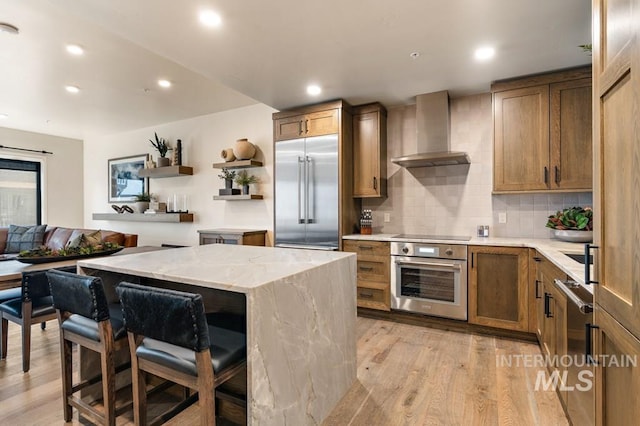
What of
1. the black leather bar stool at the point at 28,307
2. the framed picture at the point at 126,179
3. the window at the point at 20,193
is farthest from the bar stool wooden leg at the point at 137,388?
the window at the point at 20,193

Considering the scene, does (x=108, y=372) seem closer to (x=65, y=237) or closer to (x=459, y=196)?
(x=459, y=196)

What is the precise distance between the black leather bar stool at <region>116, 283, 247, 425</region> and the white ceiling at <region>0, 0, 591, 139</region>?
187 cm

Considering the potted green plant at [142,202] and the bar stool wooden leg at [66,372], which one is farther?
the potted green plant at [142,202]

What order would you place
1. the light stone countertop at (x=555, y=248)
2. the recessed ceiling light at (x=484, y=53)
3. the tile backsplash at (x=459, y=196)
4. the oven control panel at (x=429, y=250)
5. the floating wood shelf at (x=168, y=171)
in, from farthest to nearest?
the floating wood shelf at (x=168, y=171) < the tile backsplash at (x=459, y=196) < the oven control panel at (x=429, y=250) < the recessed ceiling light at (x=484, y=53) < the light stone countertop at (x=555, y=248)

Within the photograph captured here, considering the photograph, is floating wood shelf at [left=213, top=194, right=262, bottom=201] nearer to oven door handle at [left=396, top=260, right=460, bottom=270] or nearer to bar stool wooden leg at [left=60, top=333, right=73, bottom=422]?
oven door handle at [left=396, top=260, right=460, bottom=270]

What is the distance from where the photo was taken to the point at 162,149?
18.9 ft

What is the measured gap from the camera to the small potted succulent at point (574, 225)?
2695 millimetres

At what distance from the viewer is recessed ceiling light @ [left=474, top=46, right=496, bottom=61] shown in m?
2.68

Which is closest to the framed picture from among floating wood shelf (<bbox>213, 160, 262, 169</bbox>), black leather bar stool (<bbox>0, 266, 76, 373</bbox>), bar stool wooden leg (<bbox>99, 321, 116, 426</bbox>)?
floating wood shelf (<bbox>213, 160, 262, 169</bbox>)

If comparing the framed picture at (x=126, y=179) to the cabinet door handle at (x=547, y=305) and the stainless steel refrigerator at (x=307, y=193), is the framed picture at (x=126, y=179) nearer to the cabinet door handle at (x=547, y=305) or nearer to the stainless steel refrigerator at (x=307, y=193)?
the stainless steel refrigerator at (x=307, y=193)

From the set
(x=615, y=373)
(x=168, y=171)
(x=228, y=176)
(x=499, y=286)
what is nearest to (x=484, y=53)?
(x=499, y=286)

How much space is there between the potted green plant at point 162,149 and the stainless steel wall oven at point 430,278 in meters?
4.25

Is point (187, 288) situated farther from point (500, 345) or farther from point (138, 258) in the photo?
point (500, 345)

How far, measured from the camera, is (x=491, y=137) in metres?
3.51
